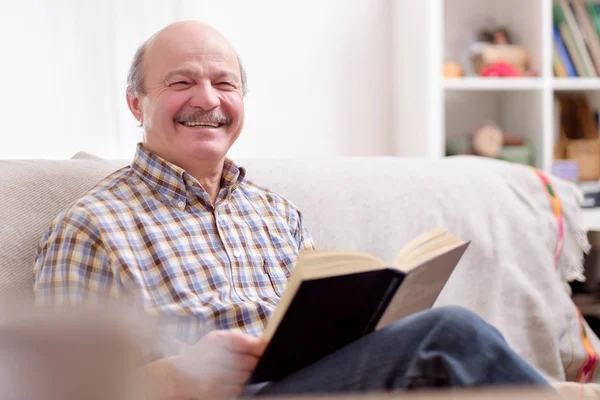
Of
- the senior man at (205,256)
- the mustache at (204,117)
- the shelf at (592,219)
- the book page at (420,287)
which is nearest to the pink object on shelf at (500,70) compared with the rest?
the shelf at (592,219)

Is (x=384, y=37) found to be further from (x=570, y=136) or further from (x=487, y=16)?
(x=570, y=136)

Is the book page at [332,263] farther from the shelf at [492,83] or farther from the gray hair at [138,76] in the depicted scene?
the shelf at [492,83]

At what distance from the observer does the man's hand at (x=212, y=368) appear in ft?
3.24

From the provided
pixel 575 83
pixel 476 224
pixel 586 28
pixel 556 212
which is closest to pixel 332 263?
pixel 476 224

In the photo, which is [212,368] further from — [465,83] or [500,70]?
[500,70]

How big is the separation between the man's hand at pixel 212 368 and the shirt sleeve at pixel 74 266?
0.19 meters

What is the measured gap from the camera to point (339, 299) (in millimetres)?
976

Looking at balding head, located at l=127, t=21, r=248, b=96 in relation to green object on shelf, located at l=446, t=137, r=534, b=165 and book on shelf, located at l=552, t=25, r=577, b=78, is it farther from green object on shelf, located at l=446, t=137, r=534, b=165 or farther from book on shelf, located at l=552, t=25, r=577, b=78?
book on shelf, located at l=552, t=25, r=577, b=78

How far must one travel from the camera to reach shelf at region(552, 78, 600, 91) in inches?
107

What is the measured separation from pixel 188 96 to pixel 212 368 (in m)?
0.63

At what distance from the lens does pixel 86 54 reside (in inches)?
84.8

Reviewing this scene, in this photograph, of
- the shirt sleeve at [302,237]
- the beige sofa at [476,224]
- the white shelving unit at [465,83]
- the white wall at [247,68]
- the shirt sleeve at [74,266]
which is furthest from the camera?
the white shelving unit at [465,83]

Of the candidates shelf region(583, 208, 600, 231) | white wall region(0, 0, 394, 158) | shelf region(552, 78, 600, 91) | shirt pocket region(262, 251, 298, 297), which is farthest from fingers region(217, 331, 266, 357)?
shelf region(552, 78, 600, 91)

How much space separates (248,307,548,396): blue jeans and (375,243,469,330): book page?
6cm
